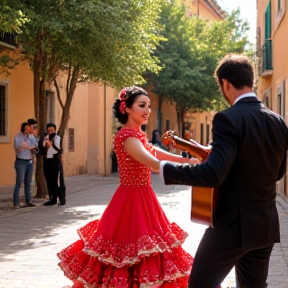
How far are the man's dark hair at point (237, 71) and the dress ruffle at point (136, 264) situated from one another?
211 cm

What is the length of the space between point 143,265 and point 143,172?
749 mm

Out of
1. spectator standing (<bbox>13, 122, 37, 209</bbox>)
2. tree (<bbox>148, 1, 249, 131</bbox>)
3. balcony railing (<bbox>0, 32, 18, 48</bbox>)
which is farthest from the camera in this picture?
tree (<bbox>148, 1, 249, 131</bbox>)

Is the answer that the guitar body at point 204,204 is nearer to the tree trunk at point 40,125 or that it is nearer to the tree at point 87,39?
the tree at point 87,39

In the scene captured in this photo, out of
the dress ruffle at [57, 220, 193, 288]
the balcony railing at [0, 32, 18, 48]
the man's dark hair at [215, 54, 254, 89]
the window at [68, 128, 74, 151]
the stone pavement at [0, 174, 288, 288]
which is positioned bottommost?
the stone pavement at [0, 174, 288, 288]

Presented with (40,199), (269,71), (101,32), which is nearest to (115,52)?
(101,32)

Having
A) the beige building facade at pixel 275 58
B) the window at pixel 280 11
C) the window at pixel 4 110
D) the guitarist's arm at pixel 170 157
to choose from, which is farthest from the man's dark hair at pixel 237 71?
the window at pixel 4 110

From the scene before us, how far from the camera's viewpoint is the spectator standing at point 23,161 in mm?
13633

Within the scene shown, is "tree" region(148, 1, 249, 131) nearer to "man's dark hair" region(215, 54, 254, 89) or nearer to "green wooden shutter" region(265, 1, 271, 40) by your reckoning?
"green wooden shutter" region(265, 1, 271, 40)

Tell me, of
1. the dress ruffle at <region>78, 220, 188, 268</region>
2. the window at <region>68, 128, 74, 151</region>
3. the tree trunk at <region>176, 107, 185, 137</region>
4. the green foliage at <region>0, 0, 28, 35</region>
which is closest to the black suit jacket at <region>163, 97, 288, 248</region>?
the dress ruffle at <region>78, 220, 188, 268</region>

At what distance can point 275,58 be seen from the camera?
20.8 metres

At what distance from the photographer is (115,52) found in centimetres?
1509

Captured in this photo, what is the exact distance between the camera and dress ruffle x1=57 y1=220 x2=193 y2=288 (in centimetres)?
534

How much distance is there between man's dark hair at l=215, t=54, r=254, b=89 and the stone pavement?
3380 mm

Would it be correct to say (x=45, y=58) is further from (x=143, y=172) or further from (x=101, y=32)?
(x=143, y=172)
